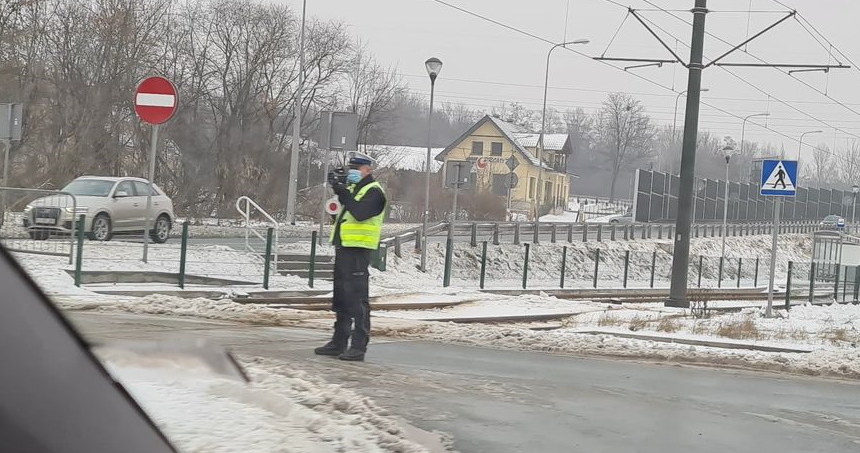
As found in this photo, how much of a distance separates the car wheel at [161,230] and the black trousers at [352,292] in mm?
14746

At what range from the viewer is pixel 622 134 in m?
95.5

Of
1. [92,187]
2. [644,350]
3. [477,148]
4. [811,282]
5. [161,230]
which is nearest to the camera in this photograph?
[644,350]

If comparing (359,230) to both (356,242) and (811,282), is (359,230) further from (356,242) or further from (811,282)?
(811,282)

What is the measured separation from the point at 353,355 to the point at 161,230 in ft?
49.9

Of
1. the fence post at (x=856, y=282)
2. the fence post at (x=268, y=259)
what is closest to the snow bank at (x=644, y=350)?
the fence post at (x=268, y=259)

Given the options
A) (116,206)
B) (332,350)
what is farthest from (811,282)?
(332,350)

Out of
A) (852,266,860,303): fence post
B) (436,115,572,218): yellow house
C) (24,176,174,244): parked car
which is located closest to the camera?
(24,176,174,244): parked car

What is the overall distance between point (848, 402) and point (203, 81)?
4029 centimetres

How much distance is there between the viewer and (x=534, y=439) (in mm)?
6238

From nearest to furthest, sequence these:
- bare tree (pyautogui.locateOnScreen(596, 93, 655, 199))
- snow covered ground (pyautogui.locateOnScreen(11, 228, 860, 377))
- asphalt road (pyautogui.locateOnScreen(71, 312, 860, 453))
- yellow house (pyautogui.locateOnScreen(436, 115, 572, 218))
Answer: asphalt road (pyautogui.locateOnScreen(71, 312, 860, 453)) < snow covered ground (pyautogui.locateOnScreen(11, 228, 860, 377)) < yellow house (pyautogui.locateOnScreen(436, 115, 572, 218)) < bare tree (pyautogui.locateOnScreen(596, 93, 655, 199))

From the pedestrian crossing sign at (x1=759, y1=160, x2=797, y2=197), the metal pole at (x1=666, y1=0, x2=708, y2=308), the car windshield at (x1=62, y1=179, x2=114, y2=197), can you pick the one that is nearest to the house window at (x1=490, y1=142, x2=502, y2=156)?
the metal pole at (x1=666, y1=0, x2=708, y2=308)

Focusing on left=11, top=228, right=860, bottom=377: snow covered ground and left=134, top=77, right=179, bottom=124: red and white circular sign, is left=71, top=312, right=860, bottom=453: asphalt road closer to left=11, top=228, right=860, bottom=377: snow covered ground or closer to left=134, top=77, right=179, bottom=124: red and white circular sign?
left=11, top=228, right=860, bottom=377: snow covered ground

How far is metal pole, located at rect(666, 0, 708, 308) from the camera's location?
21.1m

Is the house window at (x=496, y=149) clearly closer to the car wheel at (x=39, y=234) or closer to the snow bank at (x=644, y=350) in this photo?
the car wheel at (x=39, y=234)
